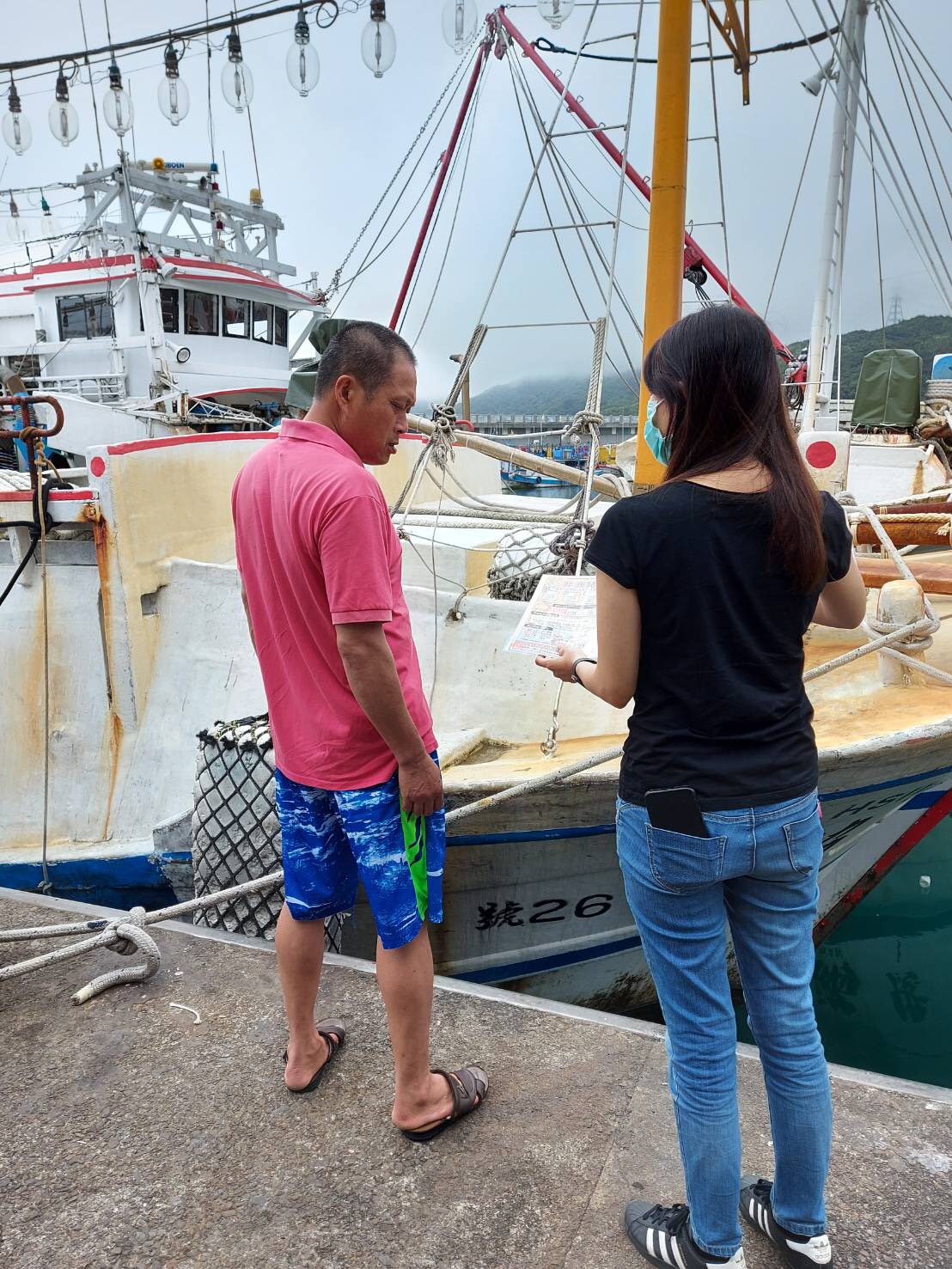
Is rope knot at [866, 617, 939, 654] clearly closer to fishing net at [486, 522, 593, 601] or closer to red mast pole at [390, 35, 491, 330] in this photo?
fishing net at [486, 522, 593, 601]

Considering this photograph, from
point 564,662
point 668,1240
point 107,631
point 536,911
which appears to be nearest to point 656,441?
point 564,662

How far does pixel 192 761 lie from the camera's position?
4.68 meters

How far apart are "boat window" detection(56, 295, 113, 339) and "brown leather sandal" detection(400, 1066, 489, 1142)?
14.3 m

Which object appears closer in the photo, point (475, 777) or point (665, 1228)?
point (665, 1228)

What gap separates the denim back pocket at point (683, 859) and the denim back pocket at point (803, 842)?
0.12 meters

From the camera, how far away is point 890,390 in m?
10.2

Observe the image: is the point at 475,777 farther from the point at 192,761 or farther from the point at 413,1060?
the point at 192,761

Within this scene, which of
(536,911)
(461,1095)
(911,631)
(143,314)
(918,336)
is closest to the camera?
(461,1095)

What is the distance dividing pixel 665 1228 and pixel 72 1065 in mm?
1519

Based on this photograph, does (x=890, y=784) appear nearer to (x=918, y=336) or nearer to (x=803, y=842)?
(x=803, y=842)

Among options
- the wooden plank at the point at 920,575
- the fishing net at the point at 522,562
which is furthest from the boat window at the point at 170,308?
the wooden plank at the point at 920,575

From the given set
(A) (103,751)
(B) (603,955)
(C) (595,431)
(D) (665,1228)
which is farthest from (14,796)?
(D) (665,1228)

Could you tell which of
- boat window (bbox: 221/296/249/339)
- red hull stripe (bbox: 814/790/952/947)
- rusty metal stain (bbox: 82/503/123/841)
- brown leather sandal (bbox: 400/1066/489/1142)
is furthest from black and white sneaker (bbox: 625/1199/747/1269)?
boat window (bbox: 221/296/249/339)

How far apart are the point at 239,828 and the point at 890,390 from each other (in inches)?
388
